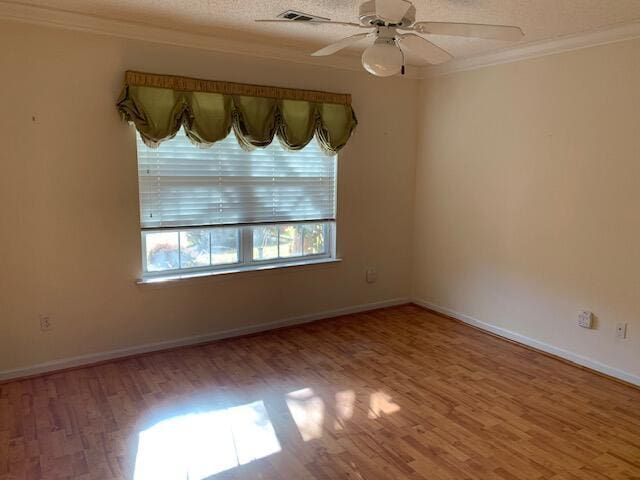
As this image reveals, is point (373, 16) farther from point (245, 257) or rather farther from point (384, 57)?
point (245, 257)

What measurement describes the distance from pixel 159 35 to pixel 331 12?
1.33 metres

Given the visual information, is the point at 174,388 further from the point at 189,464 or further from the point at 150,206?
the point at 150,206

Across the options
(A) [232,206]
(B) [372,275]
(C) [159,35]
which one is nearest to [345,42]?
(C) [159,35]

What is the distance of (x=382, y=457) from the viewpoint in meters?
2.50

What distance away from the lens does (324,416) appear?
2.89m

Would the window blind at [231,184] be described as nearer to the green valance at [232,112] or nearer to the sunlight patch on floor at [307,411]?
the green valance at [232,112]

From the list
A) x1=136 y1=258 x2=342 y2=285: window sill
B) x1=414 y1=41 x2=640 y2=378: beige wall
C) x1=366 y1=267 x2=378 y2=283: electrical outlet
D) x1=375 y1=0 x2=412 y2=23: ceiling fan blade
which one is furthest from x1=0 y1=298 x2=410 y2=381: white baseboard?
x1=375 y1=0 x2=412 y2=23: ceiling fan blade

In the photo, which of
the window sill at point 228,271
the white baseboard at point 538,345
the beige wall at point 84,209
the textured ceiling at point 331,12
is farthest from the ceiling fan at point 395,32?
the white baseboard at point 538,345

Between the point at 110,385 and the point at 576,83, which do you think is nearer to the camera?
the point at 110,385

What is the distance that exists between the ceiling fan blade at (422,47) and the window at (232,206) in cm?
181

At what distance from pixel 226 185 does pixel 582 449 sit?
300 cm

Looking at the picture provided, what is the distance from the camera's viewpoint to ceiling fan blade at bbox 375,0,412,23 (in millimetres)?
2012

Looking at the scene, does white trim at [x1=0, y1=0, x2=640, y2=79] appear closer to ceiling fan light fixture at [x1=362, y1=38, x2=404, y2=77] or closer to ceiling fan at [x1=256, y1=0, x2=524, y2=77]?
ceiling fan at [x1=256, y1=0, x2=524, y2=77]

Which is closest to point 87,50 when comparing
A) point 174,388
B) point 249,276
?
point 249,276
